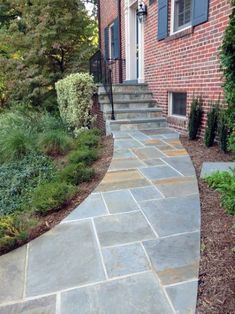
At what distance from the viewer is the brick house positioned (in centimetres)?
441

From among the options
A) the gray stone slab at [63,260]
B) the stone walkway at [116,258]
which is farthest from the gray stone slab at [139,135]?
the gray stone slab at [63,260]

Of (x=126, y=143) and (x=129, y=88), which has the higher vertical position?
(x=129, y=88)

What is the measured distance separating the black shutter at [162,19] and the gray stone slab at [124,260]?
5058 millimetres

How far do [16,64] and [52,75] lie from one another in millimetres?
1139

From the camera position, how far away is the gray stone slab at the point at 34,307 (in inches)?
59.8

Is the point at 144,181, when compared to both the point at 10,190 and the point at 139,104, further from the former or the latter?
the point at 139,104

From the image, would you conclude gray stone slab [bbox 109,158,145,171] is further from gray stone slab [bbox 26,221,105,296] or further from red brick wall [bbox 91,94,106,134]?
red brick wall [bbox 91,94,106,134]

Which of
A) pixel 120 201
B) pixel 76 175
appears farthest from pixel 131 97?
pixel 120 201

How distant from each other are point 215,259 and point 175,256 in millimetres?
256

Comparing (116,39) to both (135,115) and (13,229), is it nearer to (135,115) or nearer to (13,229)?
(135,115)

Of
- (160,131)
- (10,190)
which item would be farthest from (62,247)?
(160,131)

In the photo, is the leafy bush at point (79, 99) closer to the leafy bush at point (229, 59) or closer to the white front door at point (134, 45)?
the white front door at point (134, 45)

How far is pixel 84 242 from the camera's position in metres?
2.12

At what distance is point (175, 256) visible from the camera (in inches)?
74.8
